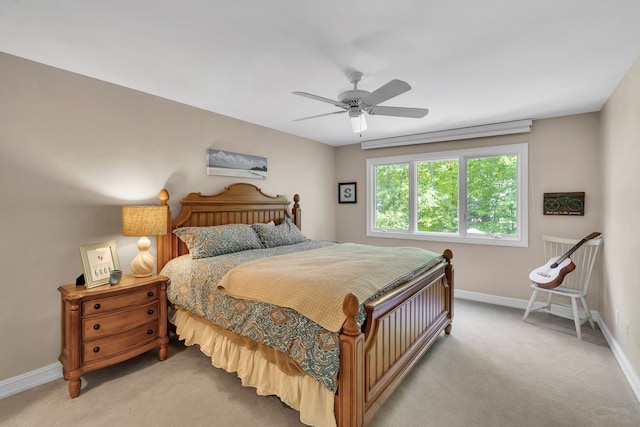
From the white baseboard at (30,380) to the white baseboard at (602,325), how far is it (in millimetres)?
4289

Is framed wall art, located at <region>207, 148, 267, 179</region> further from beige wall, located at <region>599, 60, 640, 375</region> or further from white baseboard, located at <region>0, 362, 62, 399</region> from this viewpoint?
beige wall, located at <region>599, 60, 640, 375</region>

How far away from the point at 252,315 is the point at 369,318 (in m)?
0.79

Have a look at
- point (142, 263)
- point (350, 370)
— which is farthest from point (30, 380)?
point (350, 370)

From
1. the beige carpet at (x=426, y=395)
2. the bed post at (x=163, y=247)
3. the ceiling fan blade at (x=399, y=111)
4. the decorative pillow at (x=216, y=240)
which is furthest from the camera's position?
the bed post at (x=163, y=247)

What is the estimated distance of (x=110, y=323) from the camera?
90.0 inches

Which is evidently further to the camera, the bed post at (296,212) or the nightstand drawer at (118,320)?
the bed post at (296,212)

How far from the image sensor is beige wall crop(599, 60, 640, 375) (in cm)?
220

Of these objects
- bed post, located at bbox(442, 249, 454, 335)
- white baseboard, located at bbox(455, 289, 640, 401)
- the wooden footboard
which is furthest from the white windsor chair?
the wooden footboard

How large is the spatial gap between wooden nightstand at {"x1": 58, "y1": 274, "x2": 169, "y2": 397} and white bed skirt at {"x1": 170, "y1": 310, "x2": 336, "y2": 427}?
0.28 m

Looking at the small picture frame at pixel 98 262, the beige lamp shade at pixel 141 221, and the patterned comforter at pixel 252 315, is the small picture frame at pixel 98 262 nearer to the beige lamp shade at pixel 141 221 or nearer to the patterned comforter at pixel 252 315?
the beige lamp shade at pixel 141 221

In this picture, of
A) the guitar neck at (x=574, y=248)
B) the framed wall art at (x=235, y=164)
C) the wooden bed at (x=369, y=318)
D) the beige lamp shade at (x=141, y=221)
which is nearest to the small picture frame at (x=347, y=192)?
the wooden bed at (x=369, y=318)

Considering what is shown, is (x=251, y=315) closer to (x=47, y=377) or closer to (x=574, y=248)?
(x=47, y=377)

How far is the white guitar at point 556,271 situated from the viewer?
307cm

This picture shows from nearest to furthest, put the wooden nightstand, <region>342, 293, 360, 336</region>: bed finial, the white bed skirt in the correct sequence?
<region>342, 293, 360, 336</region>: bed finial → the white bed skirt → the wooden nightstand
